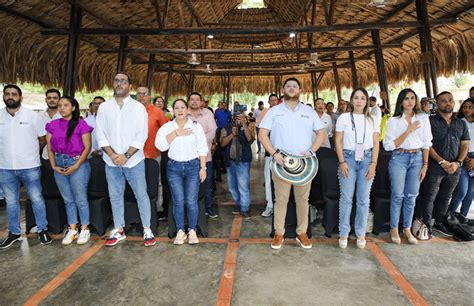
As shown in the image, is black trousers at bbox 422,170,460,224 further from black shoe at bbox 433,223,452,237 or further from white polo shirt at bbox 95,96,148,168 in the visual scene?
white polo shirt at bbox 95,96,148,168

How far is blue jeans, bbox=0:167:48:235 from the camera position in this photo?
11.2 ft

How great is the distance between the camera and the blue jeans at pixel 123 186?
3.38 metres

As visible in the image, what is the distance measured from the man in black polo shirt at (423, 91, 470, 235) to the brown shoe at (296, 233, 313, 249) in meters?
1.40

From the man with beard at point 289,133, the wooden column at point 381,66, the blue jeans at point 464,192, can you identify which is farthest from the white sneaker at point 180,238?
the wooden column at point 381,66

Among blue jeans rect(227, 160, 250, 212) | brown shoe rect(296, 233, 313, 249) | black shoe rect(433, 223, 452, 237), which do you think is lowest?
black shoe rect(433, 223, 452, 237)

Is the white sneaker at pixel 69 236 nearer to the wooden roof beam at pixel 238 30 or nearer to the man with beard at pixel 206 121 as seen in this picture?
the man with beard at pixel 206 121

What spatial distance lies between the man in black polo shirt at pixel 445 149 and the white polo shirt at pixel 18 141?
429 centimetres

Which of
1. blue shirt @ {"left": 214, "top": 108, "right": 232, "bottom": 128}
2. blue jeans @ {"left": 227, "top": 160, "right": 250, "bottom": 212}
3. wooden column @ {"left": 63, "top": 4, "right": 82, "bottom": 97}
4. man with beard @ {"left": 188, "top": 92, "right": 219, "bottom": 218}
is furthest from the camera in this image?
blue shirt @ {"left": 214, "top": 108, "right": 232, "bottom": 128}

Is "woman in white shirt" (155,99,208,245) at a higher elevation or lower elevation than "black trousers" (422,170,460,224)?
higher

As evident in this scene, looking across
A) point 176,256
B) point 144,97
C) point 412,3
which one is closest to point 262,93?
point 412,3

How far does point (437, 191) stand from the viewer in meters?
3.64

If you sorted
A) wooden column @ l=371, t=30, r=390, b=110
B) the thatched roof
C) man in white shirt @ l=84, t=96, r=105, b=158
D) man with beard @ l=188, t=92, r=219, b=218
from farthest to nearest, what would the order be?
wooden column @ l=371, t=30, r=390, b=110, the thatched roof, man in white shirt @ l=84, t=96, r=105, b=158, man with beard @ l=188, t=92, r=219, b=218

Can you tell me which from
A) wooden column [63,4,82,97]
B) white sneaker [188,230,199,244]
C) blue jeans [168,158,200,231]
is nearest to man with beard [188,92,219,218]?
blue jeans [168,158,200,231]

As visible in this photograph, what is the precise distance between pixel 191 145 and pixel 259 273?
143 centimetres
